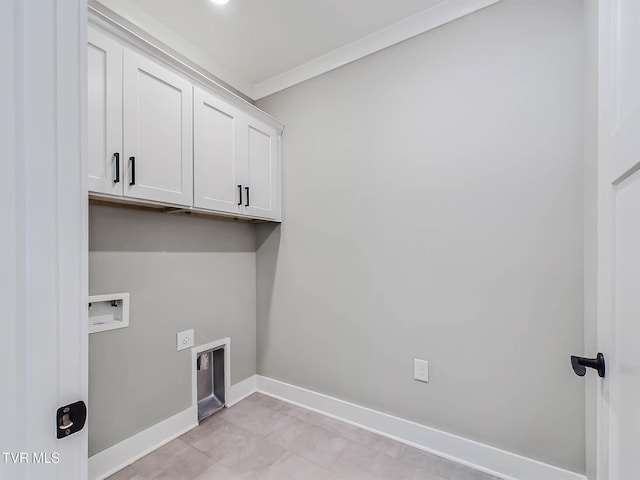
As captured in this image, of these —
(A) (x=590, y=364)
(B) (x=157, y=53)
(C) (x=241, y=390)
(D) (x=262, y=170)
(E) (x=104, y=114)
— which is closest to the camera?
(A) (x=590, y=364)

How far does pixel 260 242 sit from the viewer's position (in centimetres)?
252

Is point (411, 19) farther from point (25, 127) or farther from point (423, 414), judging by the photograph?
point (423, 414)

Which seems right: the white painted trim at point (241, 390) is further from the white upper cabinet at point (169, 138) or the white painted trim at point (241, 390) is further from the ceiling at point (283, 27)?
the ceiling at point (283, 27)

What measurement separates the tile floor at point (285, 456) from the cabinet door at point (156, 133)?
144cm

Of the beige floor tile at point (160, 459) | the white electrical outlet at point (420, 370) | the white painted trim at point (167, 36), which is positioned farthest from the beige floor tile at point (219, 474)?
the white painted trim at point (167, 36)

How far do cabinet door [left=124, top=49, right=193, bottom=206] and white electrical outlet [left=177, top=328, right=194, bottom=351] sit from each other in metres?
0.87

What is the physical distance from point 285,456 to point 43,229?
5.55 feet

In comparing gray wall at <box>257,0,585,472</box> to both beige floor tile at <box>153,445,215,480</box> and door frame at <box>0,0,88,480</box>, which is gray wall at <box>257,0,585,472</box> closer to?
beige floor tile at <box>153,445,215,480</box>

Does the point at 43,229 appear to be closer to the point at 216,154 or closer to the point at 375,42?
the point at 216,154

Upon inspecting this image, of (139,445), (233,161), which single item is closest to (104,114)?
(233,161)

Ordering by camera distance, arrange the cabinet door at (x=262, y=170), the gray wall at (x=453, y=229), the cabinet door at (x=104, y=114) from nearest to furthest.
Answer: the cabinet door at (x=104, y=114)
the gray wall at (x=453, y=229)
the cabinet door at (x=262, y=170)

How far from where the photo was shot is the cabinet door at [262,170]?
6.98 feet

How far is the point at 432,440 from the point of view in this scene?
68.7 inches

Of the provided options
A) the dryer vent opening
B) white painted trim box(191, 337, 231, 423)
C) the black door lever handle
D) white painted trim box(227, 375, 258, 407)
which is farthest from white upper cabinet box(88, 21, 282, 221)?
the black door lever handle
